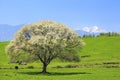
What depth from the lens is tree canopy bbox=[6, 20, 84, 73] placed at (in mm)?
68438

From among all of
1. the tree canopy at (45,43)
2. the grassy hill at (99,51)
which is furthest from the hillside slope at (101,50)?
the tree canopy at (45,43)

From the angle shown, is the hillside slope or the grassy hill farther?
the hillside slope

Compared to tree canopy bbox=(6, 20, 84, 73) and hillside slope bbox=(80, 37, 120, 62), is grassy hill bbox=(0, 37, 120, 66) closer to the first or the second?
hillside slope bbox=(80, 37, 120, 62)

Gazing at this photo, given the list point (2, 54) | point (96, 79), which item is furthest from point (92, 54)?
point (96, 79)

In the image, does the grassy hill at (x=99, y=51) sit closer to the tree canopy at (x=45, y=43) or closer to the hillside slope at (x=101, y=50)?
the hillside slope at (x=101, y=50)

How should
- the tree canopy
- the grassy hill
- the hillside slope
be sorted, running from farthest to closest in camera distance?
the hillside slope < the grassy hill < the tree canopy

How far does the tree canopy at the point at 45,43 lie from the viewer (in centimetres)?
6844

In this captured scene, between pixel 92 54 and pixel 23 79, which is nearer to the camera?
pixel 23 79

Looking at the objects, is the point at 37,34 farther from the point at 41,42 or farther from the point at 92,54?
the point at 92,54

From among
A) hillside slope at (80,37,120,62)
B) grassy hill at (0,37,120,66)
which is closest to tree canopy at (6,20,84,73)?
grassy hill at (0,37,120,66)

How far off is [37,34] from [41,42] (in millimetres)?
3389

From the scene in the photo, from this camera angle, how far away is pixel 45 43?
2662 inches

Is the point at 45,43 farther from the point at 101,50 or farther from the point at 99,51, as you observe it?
the point at 101,50

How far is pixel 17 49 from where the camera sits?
231 feet
